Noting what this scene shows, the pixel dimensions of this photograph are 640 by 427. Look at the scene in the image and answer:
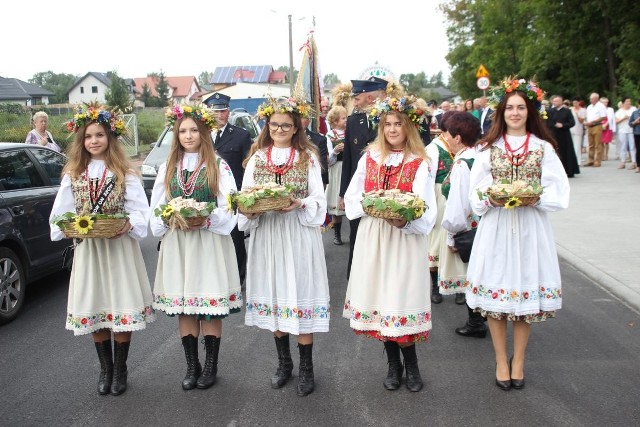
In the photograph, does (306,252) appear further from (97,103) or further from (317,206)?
(97,103)

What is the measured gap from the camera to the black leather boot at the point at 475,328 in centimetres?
587

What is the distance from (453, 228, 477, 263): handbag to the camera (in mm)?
5605

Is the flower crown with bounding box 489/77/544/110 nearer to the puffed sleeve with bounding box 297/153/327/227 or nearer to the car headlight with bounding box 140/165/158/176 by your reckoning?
the puffed sleeve with bounding box 297/153/327/227

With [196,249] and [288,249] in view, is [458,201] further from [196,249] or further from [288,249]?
[196,249]

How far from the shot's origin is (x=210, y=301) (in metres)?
4.69

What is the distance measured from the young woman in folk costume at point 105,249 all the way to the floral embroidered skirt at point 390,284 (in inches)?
65.6

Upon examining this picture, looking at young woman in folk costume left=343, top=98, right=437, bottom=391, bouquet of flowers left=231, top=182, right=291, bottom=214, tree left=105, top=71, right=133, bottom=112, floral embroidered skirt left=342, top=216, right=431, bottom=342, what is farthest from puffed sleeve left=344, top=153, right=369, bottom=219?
tree left=105, top=71, right=133, bottom=112

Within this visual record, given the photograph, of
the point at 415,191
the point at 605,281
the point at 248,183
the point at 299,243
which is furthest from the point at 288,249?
the point at 605,281

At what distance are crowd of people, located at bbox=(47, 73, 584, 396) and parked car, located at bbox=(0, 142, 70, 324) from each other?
2.37m

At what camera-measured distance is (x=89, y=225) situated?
4328mm

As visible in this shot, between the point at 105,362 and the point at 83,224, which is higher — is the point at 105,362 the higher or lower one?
the lower one

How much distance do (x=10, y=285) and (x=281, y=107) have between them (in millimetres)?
3926

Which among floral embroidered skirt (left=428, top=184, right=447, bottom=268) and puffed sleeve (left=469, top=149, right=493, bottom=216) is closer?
puffed sleeve (left=469, top=149, right=493, bottom=216)

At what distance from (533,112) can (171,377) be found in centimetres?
349
